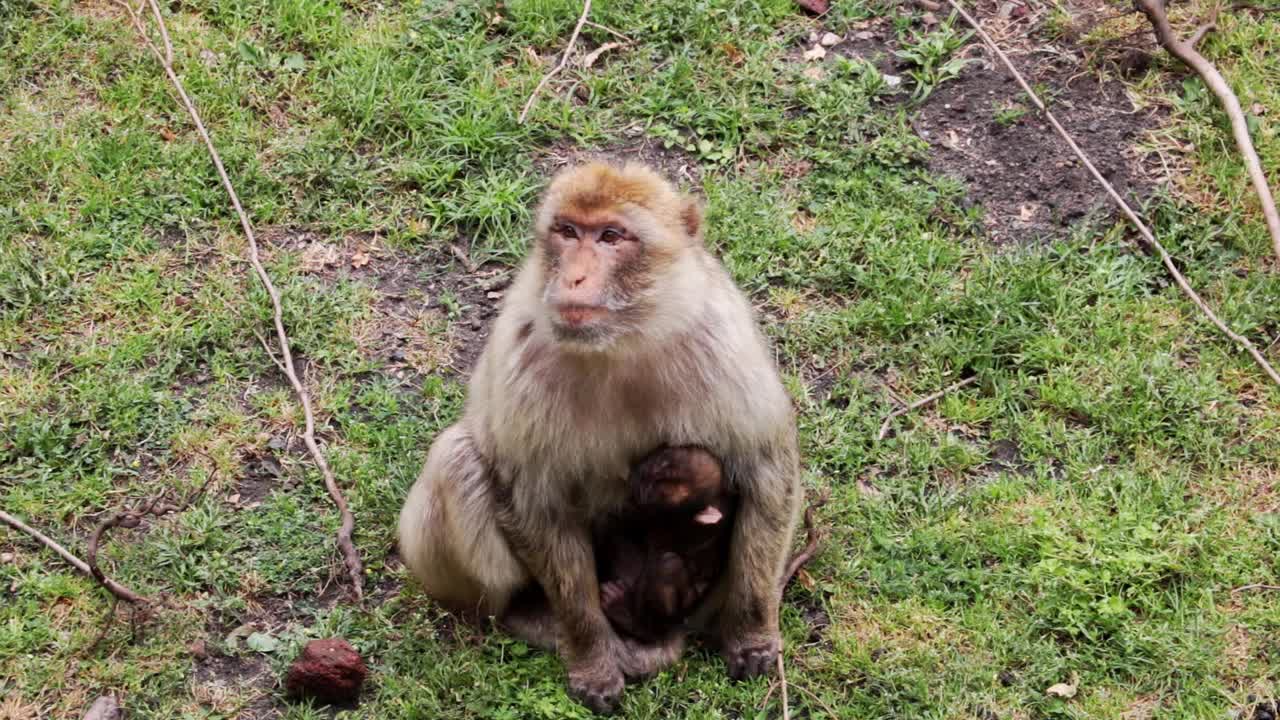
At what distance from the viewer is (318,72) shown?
7109 millimetres

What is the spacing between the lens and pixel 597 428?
456cm

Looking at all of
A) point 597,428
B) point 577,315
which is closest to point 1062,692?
point 597,428

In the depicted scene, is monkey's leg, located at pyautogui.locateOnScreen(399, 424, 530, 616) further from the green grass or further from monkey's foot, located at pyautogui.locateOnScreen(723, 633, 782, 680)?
monkey's foot, located at pyautogui.locateOnScreen(723, 633, 782, 680)

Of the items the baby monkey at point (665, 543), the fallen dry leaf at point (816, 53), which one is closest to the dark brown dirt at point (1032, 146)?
the fallen dry leaf at point (816, 53)

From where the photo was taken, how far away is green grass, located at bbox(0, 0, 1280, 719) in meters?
5.02

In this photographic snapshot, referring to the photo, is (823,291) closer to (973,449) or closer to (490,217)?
(973,449)

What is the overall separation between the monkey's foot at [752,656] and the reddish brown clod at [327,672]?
1.22 m

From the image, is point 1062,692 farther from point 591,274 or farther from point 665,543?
point 591,274

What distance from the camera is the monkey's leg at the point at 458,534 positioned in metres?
4.83

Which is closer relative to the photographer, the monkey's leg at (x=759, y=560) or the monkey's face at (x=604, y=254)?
the monkey's face at (x=604, y=254)

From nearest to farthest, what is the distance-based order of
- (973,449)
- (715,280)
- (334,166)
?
(715,280) → (973,449) → (334,166)

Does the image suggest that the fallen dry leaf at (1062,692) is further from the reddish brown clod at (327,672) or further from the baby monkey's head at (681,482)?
the reddish brown clod at (327,672)

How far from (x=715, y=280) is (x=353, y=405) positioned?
1977mm

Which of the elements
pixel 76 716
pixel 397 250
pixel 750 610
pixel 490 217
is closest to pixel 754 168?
pixel 490 217
